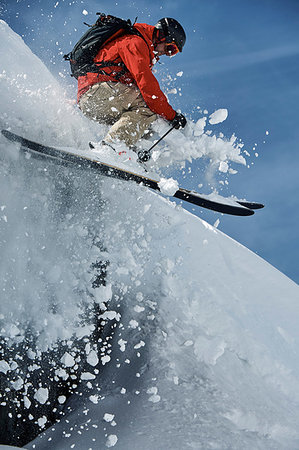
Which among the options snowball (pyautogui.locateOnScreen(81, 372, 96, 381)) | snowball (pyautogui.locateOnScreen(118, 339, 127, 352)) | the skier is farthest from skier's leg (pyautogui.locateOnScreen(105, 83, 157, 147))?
snowball (pyautogui.locateOnScreen(81, 372, 96, 381))

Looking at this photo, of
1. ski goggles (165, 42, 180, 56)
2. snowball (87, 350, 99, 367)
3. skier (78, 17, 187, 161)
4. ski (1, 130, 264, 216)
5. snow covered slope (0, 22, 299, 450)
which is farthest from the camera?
ski goggles (165, 42, 180, 56)

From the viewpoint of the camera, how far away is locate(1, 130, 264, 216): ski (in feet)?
Answer: 10.4

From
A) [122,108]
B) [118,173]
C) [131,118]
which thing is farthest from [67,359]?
[122,108]

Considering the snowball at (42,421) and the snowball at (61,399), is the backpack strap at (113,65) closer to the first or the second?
the snowball at (61,399)

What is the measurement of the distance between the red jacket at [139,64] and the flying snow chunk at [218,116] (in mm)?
455

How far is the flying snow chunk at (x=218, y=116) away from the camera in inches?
150

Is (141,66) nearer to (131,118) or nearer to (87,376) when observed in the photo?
(131,118)

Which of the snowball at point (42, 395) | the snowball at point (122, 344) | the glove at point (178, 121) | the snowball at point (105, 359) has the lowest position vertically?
the snowball at point (42, 395)

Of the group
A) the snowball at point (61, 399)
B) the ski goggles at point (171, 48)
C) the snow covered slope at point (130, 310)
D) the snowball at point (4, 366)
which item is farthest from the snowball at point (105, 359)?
the ski goggles at point (171, 48)

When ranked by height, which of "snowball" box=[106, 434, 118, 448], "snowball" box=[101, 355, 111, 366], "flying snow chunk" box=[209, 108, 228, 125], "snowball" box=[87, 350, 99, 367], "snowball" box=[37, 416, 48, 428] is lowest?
"snowball" box=[37, 416, 48, 428]

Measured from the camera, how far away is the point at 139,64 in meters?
3.36

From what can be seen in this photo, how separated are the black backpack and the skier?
0.04 meters

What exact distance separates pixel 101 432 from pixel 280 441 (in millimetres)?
1289

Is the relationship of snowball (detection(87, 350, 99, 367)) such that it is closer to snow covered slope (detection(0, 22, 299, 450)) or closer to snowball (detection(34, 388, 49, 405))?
snow covered slope (detection(0, 22, 299, 450))
